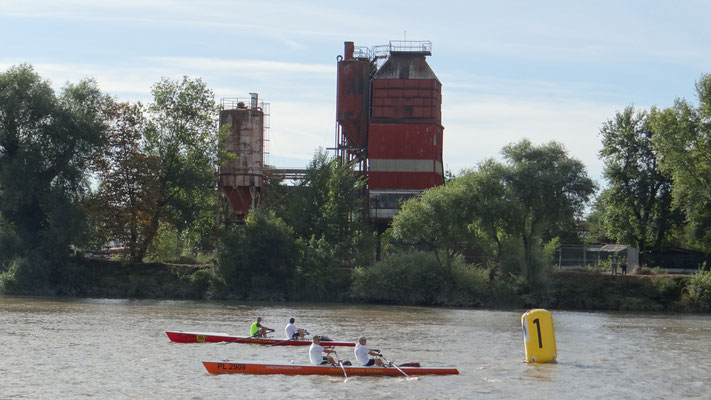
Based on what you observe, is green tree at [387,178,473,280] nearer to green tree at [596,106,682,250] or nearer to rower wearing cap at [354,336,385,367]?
green tree at [596,106,682,250]

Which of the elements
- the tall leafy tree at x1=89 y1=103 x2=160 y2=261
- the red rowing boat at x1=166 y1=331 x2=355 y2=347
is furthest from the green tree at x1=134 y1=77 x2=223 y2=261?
the red rowing boat at x1=166 y1=331 x2=355 y2=347

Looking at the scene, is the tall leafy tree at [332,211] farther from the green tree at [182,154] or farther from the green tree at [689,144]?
the green tree at [689,144]

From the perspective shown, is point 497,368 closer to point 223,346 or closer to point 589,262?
point 223,346

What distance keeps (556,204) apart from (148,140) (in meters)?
34.4

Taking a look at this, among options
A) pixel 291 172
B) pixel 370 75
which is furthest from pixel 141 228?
pixel 370 75

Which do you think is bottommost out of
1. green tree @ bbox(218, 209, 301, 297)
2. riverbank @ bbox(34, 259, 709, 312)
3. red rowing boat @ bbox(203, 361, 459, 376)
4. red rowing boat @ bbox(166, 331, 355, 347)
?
red rowing boat @ bbox(203, 361, 459, 376)

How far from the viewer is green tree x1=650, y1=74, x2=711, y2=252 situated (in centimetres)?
6275

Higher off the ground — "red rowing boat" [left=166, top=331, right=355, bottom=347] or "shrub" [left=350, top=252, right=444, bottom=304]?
"shrub" [left=350, top=252, right=444, bottom=304]

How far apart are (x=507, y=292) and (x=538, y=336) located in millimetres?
31156

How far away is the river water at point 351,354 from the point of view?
2608cm

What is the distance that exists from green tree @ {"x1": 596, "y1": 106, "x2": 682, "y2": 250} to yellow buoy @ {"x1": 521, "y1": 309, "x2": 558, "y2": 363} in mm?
53627

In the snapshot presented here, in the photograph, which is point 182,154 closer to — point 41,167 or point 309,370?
point 41,167

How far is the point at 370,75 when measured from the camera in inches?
3216

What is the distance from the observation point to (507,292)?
203 feet
